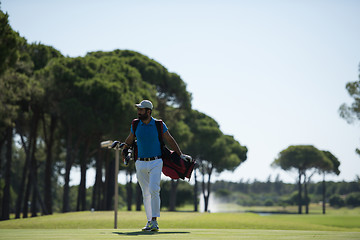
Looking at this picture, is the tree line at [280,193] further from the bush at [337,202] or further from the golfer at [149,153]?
the golfer at [149,153]

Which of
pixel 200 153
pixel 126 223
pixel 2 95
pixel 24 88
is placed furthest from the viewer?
pixel 200 153

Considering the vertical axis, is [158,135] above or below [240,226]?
above

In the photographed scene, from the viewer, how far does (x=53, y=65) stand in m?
35.7

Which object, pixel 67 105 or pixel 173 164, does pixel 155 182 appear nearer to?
pixel 173 164

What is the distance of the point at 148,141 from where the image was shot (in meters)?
8.65

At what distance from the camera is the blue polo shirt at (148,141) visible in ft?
28.3

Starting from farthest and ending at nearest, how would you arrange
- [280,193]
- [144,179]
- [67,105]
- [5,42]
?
1. [280,193]
2. [67,105]
3. [5,42]
4. [144,179]

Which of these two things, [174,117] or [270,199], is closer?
[174,117]

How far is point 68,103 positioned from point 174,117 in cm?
1408

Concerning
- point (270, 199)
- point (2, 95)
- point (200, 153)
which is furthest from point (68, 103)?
point (270, 199)

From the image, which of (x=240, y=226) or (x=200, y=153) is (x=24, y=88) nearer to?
(x=240, y=226)

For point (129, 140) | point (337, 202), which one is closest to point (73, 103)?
point (129, 140)

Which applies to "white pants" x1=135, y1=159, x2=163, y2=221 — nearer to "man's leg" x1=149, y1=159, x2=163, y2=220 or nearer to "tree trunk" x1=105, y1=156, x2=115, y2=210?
"man's leg" x1=149, y1=159, x2=163, y2=220

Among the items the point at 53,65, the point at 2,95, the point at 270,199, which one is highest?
the point at 53,65
